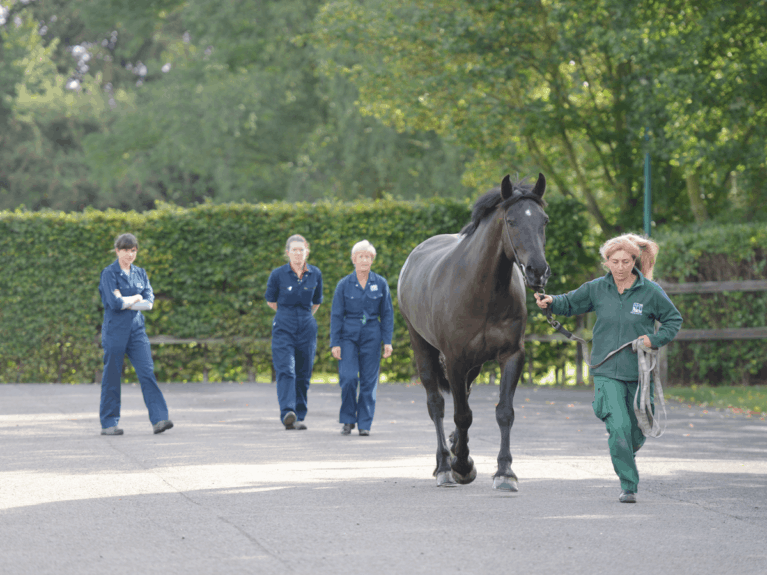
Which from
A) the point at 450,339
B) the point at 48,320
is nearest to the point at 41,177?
the point at 48,320

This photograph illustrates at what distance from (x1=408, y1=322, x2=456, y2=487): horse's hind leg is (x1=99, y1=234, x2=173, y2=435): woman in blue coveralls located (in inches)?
132

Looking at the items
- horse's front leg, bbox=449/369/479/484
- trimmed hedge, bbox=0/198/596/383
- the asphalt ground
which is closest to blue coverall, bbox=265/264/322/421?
the asphalt ground

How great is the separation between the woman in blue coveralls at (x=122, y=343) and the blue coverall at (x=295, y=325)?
150cm

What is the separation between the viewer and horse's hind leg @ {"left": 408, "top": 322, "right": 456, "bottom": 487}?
7558 millimetres

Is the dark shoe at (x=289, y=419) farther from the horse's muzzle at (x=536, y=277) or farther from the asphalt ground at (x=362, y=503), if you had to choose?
the horse's muzzle at (x=536, y=277)

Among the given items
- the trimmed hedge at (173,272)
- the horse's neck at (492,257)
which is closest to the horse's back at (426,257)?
the horse's neck at (492,257)

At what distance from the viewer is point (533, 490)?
7.03 metres

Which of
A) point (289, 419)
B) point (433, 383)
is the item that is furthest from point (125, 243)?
point (433, 383)

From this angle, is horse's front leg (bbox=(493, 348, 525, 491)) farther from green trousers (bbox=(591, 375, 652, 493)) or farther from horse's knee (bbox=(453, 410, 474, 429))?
green trousers (bbox=(591, 375, 652, 493))

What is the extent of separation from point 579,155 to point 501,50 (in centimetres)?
549

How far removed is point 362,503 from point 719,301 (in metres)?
11.5

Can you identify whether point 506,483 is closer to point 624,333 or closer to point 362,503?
point 362,503

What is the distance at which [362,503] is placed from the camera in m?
6.48

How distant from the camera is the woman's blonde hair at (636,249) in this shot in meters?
6.73
